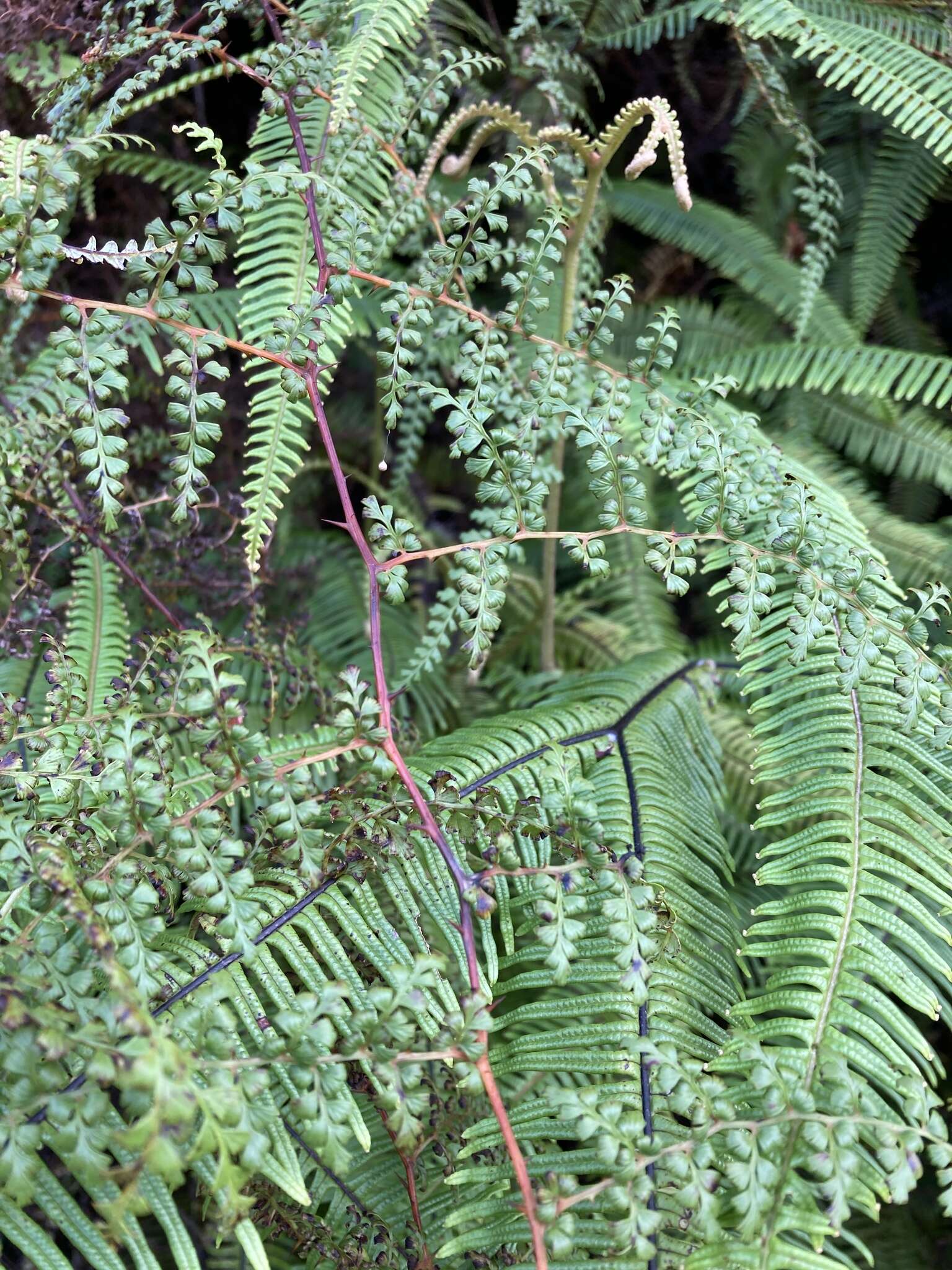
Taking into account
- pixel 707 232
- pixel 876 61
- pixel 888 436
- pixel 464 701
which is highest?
pixel 876 61

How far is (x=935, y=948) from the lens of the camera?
4.19 feet

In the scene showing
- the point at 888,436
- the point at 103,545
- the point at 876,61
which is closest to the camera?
the point at 103,545

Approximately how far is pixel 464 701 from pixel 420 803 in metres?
1.10

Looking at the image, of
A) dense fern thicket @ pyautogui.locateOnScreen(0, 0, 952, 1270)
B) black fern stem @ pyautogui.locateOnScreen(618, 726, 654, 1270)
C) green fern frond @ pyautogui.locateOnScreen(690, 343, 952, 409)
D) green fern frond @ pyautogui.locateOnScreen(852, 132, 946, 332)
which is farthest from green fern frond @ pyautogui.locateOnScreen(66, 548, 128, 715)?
green fern frond @ pyautogui.locateOnScreen(852, 132, 946, 332)

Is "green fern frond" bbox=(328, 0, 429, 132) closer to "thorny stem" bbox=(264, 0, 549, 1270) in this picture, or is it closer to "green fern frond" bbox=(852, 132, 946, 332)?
"thorny stem" bbox=(264, 0, 549, 1270)

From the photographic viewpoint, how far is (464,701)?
6.53 ft

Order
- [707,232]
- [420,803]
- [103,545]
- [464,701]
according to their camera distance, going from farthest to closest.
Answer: [707,232], [464,701], [103,545], [420,803]

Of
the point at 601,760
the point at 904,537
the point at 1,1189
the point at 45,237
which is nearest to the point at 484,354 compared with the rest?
the point at 45,237

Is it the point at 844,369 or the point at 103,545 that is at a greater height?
the point at 844,369

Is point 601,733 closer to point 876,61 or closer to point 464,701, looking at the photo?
point 464,701

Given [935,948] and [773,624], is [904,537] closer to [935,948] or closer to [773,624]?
[773,624]

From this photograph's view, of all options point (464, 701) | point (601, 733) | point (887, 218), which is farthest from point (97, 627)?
point (887, 218)

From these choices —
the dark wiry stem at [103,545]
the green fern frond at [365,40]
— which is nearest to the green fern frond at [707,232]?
the green fern frond at [365,40]

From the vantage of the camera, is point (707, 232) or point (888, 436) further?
point (707, 232)
